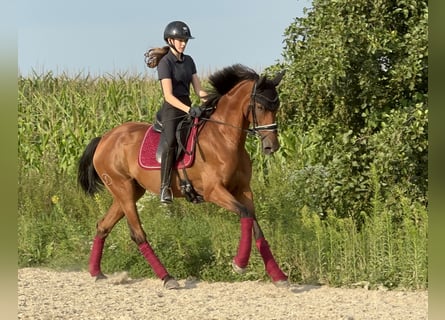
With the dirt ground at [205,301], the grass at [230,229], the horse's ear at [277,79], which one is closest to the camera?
the dirt ground at [205,301]

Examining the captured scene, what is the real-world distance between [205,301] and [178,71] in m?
2.62

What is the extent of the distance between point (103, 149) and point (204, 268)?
1.99m

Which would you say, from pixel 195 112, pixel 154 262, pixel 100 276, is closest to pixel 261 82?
pixel 195 112

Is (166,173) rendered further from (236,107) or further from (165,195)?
(236,107)

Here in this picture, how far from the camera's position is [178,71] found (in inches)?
337

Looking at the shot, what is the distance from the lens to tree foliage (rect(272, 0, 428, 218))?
8.57 m

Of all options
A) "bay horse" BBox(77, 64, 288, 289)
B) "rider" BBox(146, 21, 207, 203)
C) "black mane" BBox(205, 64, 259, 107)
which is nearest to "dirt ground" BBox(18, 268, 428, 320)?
"bay horse" BBox(77, 64, 288, 289)

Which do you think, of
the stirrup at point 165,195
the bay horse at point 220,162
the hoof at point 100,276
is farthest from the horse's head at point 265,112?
the hoof at point 100,276

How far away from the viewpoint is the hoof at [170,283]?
8477 mm

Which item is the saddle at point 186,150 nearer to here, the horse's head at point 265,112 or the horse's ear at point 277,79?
the horse's head at point 265,112

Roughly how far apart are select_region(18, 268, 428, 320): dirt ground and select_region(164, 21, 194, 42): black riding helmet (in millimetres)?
2826

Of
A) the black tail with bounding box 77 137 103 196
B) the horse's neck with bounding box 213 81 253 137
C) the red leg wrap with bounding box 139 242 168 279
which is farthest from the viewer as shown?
the black tail with bounding box 77 137 103 196

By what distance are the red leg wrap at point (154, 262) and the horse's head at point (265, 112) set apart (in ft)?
6.55

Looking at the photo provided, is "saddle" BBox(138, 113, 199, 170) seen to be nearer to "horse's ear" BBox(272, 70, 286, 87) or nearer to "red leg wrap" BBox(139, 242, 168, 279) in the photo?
"red leg wrap" BBox(139, 242, 168, 279)
